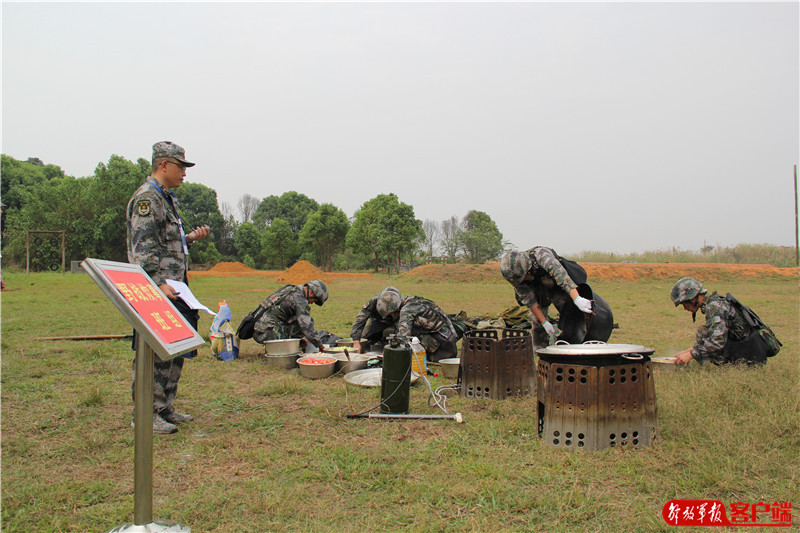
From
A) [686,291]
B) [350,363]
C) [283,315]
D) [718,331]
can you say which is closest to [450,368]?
[350,363]

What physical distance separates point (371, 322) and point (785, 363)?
17.9ft

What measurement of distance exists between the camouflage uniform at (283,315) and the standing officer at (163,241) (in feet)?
9.41

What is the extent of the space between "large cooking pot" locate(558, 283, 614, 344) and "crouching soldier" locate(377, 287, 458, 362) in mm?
1748

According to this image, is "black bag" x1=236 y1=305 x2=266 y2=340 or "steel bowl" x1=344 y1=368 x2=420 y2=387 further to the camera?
"black bag" x1=236 y1=305 x2=266 y2=340

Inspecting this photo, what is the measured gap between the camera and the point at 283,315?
752 centimetres

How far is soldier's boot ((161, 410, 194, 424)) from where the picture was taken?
4244 millimetres

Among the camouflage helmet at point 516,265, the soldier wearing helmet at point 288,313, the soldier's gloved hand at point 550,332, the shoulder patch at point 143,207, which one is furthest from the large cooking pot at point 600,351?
the soldier wearing helmet at point 288,313

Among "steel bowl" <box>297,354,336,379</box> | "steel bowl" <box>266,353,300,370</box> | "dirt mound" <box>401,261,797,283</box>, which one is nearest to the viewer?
"steel bowl" <box>297,354,336,379</box>

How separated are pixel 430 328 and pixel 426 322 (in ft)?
0.41

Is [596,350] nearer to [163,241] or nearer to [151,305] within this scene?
[151,305]

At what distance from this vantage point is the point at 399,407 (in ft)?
15.3

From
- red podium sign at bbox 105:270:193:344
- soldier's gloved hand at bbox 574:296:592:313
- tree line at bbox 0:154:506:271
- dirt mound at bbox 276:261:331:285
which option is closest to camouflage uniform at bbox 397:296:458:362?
soldier's gloved hand at bbox 574:296:592:313

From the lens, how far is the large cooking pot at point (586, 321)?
5602 mm

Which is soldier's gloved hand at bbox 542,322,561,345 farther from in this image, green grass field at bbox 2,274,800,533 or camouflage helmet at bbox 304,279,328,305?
camouflage helmet at bbox 304,279,328,305
